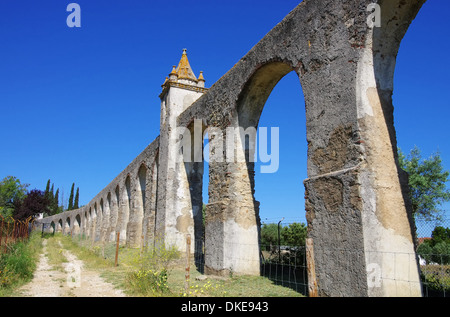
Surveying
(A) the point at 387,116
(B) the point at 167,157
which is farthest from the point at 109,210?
(A) the point at 387,116

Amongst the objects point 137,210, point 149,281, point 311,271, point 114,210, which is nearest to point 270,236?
point 137,210

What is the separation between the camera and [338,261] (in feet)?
16.3

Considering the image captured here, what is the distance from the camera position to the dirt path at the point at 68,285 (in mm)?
6273

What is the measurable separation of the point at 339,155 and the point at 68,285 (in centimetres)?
640

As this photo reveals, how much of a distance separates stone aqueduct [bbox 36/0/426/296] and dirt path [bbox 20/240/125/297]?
275 cm

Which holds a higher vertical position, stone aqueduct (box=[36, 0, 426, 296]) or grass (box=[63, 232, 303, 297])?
stone aqueduct (box=[36, 0, 426, 296])

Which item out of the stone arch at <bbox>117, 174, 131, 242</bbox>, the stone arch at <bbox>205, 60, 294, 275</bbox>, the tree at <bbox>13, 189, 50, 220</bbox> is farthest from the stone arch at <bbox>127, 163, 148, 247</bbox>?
the tree at <bbox>13, 189, 50, 220</bbox>

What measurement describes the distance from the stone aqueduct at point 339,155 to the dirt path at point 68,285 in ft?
9.02

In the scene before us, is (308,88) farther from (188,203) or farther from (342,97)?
(188,203)

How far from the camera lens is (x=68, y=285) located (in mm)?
7215

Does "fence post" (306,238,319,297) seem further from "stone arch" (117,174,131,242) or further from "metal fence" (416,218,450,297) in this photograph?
"stone arch" (117,174,131,242)

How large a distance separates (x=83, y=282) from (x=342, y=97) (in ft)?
22.8

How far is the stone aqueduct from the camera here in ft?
15.3

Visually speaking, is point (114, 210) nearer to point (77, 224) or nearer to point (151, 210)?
point (151, 210)
